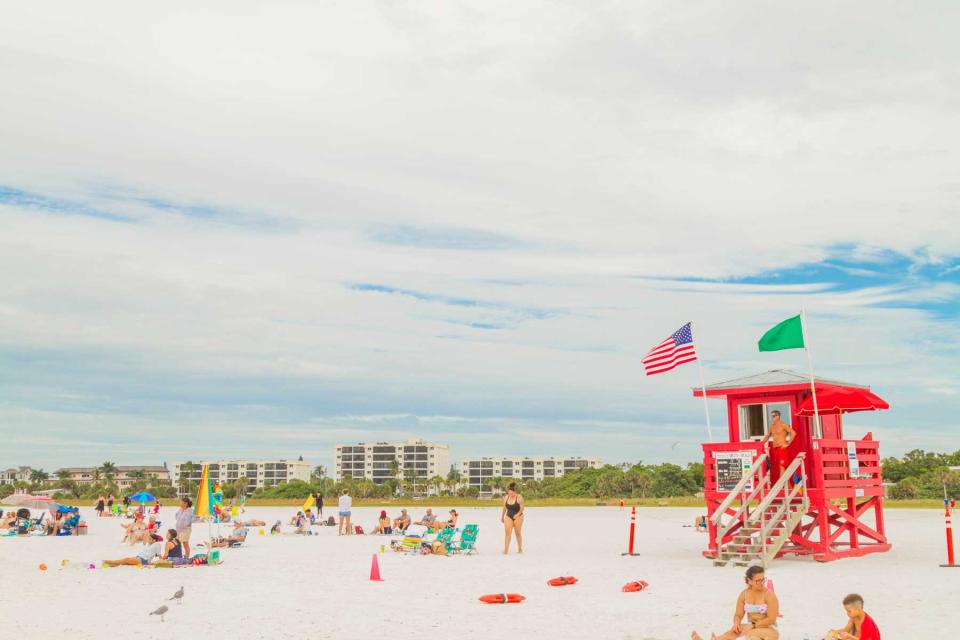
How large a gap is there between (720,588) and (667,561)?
536cm

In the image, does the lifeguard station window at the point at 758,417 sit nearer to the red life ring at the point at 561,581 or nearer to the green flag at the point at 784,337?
the green flag at the point at 784,337

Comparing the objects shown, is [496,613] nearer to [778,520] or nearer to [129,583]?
[129,583]

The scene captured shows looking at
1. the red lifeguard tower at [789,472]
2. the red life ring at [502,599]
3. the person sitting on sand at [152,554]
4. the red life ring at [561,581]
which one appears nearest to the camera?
the red life ring at [502,599]

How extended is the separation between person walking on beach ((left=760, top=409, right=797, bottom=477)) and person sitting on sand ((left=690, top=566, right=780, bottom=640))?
10.9 metres

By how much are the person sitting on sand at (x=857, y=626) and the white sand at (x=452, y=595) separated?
1.97 metres

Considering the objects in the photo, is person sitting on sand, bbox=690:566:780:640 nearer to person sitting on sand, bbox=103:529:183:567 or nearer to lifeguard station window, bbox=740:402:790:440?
lifeguard station window, bbox=740:402:790:440

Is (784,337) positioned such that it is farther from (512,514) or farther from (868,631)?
(868,631)

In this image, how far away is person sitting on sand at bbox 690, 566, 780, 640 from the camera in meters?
9.56

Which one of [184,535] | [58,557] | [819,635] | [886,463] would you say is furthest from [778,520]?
[886,463]

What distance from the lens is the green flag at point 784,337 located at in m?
20.6

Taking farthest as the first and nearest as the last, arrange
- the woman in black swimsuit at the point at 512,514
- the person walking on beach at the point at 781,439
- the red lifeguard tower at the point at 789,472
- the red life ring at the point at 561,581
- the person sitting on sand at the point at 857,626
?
1. the woman in black swimsuit at the point at 512,514
2. the person walking on beach at the point at 781,439
3. the red lifeguard tower at the point at 789,472
4. the red life ring at the point at 561,581
5. the person sitting on sand at the point at 857,626

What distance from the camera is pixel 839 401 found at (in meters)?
21.0

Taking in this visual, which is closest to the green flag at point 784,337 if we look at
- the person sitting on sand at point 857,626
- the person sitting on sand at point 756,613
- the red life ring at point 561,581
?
the red life ring at point 561,581

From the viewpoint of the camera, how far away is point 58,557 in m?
22.0
